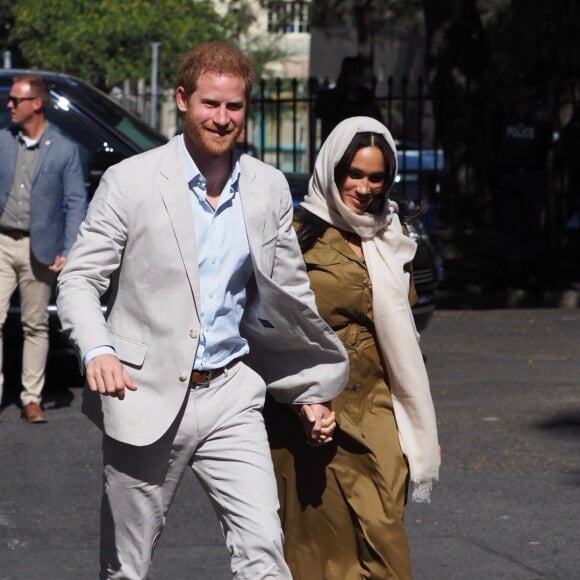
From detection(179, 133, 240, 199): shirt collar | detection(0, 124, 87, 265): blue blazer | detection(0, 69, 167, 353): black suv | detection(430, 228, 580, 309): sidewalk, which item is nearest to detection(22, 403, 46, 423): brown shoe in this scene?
detection(0, 69, 167, 353): black suv

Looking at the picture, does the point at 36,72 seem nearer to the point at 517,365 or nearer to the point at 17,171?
the point at 17,171

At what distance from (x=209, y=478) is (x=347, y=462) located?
65cm

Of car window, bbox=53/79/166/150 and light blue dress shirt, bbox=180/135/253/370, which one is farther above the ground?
light blue dress shirt, bbox=180/135/253/370

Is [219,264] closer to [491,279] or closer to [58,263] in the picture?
[58,263]

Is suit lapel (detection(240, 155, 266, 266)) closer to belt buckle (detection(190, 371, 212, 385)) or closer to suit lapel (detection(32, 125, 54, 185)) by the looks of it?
belt buckle (detection(190, 371, 212, 385))

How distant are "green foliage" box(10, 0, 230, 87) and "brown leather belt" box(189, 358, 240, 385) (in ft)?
100

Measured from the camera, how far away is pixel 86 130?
30.7 ft

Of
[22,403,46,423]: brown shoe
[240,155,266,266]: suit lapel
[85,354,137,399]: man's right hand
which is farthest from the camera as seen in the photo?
[22,403,46,423]: brown shoe

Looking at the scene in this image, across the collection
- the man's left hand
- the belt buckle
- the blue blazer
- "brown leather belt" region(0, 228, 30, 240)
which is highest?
the belt buckle

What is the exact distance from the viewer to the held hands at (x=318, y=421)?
14.2 ft

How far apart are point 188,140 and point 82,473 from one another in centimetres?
362

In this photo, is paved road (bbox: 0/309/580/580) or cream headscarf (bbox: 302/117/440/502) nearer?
cream headscarf (bbox: 302/117/440/502)

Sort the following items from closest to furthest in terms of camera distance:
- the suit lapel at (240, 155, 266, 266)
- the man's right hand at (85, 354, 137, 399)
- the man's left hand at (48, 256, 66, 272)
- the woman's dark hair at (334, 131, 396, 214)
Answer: the man's right hand at (85, 354, 137, 399), the suit lapel at (240, 155, 266, 266), the woman's dark hair at (334, 131, 396, 214), the man's left hand at (48, 256, 66, 272)

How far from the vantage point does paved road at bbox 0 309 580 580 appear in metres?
5.86
